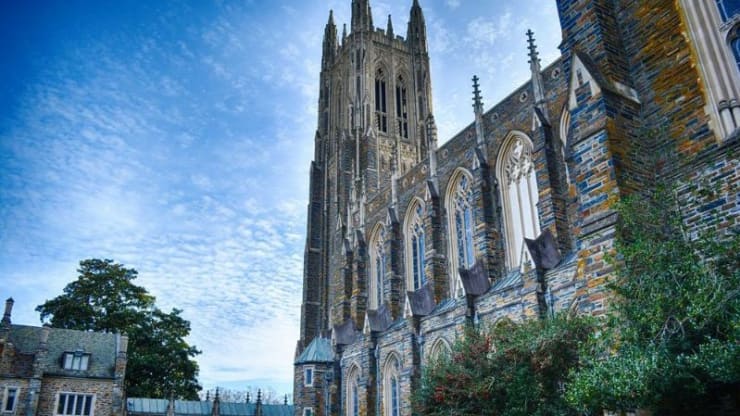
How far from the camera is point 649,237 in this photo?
768 cm

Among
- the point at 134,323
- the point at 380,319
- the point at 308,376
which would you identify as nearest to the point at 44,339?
the point at 134,323

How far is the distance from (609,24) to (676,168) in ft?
10.3

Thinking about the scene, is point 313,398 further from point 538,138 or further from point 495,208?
point 538,138

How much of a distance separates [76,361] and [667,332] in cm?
3328

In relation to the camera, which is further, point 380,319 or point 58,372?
point 58,372

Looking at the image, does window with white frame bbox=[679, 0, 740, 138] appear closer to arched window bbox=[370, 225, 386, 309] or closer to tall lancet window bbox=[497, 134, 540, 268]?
tall lancet window bbox=[497, 134, 540, 268]

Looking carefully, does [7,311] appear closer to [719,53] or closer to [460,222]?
[460,222]

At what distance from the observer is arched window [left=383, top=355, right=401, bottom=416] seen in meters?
26.7

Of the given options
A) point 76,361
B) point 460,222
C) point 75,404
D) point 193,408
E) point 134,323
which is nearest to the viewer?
point 460,222

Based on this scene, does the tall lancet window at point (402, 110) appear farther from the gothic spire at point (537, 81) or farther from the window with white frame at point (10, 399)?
the window with white frame at point (10, 399)

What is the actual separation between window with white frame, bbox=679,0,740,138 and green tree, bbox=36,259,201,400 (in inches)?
1447

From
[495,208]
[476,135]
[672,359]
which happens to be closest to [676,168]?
[672,359]

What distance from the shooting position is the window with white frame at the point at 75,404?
30500mm

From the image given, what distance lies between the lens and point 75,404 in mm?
30797
